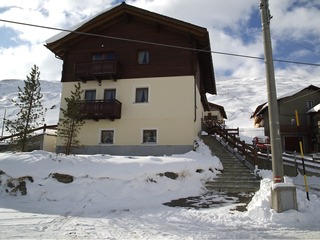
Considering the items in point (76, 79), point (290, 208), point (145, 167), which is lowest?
point (290, 208)

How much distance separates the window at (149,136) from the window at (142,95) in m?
2.17

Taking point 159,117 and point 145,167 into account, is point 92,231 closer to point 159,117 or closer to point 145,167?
point 145,167

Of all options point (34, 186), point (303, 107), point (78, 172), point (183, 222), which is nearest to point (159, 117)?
point (78, 172)

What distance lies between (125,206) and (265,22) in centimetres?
750

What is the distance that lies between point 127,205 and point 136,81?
11.2 metres

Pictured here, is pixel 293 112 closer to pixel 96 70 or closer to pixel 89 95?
pixel 89 95

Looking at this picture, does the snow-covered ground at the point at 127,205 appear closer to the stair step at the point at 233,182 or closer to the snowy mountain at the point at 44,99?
the stair step at the point at 233,182

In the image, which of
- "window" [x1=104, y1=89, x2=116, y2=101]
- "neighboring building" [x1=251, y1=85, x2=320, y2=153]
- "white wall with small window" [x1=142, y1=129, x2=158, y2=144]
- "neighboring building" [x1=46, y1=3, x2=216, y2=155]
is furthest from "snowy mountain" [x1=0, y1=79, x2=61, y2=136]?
"white wall with small window" [x1=142, y1=129, x2=158, y2=144]

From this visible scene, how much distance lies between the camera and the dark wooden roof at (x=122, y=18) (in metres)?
18.3

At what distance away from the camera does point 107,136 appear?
19266 millimetres

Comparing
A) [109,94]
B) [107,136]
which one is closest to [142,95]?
[109,94]

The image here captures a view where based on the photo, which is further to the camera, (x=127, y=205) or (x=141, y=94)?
(x=141, y=94)

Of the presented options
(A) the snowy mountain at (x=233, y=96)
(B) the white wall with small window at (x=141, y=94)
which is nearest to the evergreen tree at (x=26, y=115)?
(B) the white wall with small window at (x=141, y=94)

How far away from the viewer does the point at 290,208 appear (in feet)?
24.2
